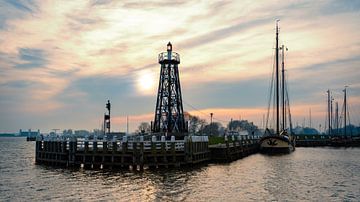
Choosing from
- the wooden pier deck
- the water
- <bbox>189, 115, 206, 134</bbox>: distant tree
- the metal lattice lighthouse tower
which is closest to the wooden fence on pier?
the water

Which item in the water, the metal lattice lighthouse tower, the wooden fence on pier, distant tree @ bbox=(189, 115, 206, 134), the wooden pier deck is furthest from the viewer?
distant tree @ bbox=(189, 115, 206, 134)

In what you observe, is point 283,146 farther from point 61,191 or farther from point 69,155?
point 61,191

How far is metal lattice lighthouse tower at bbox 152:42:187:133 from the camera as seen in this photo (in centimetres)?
6775

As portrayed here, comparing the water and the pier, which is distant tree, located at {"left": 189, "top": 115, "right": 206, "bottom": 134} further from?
the water

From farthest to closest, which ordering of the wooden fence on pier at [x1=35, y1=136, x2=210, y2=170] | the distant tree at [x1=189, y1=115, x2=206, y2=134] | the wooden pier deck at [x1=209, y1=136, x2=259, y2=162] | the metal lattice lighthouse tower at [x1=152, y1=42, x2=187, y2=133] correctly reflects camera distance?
the distant tree at [x1=189, y1=115, x2=206, y2=134]
the metal lattice lighthouse tower at [x1=152, y1=42, x2=187, y2=133]
the wooden pier deck at [x1=209, y1=136, x2=259, y2=162]
the wooden fence on pier at [x1=35, y1=136, x2=210, y2=170]

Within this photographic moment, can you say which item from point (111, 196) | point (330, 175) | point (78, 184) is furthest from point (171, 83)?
point (111, 196)

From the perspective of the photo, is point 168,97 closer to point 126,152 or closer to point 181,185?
point 126,152

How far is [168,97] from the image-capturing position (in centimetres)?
6781

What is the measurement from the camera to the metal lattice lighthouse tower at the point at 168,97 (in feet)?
222

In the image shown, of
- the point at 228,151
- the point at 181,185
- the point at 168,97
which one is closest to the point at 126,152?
the point at 181,185

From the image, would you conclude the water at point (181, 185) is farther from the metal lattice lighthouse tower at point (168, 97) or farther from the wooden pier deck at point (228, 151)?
the metal lattice lighthouse tower at point (168, 97)

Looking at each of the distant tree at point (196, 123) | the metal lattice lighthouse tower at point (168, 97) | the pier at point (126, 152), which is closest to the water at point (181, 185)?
the pier at point (126, 152)

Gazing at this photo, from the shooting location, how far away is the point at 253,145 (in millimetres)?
78625

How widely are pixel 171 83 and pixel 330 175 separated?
1296 inches
